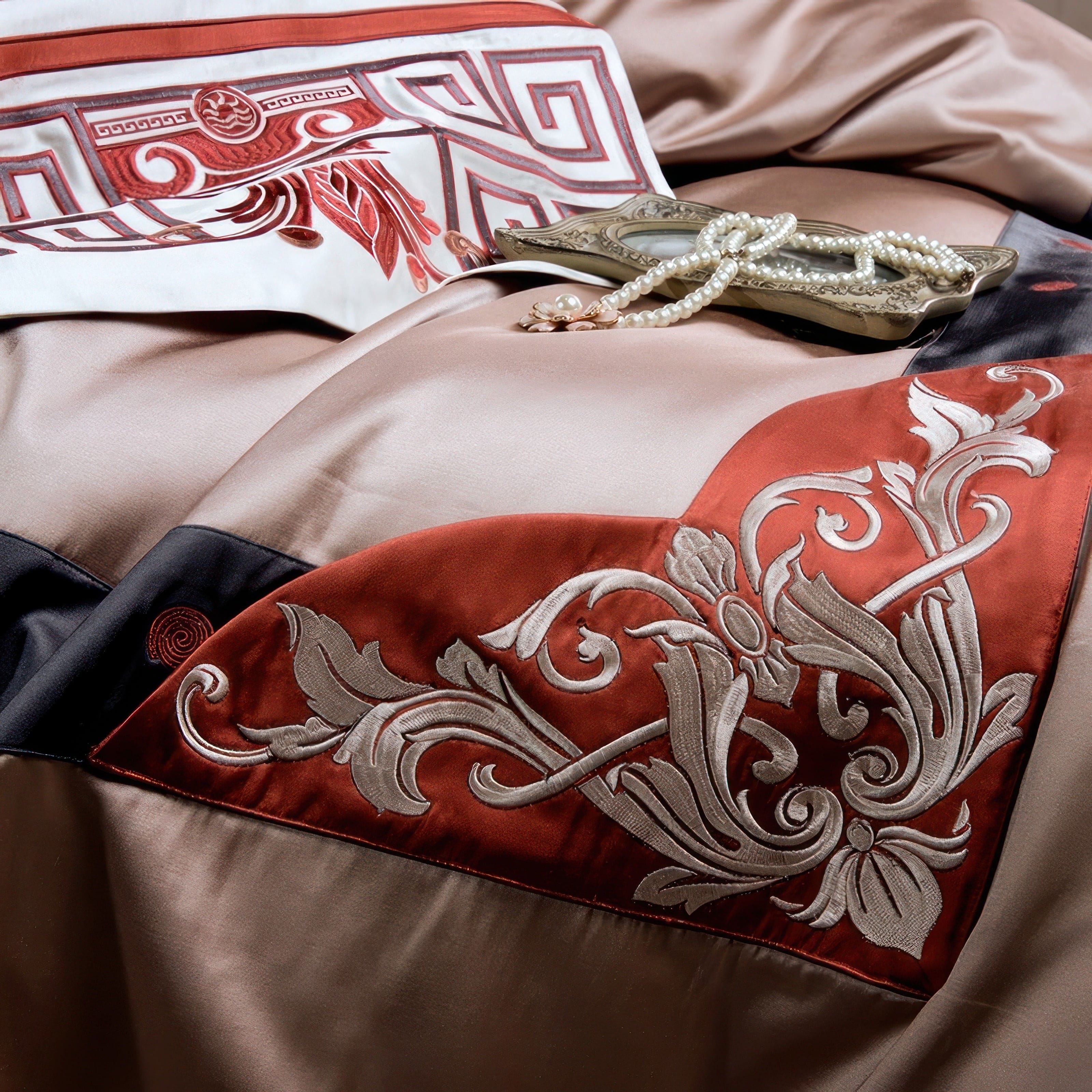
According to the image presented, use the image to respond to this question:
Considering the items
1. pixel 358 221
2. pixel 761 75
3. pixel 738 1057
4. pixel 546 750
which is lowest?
pixel 738 1057

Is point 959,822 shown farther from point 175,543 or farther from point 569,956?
point 175,543

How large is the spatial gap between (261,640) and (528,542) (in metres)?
0.12

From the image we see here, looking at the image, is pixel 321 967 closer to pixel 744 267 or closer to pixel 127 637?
pixel 127 637

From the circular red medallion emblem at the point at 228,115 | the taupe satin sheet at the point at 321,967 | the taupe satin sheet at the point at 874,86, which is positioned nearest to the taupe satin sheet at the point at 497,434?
the taupe satin sheet at the point at 321,967

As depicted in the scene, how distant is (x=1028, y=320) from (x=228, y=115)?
0.56m

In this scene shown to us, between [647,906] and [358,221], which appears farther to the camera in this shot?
[358,221]

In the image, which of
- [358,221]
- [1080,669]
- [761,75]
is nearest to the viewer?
[1080,669]

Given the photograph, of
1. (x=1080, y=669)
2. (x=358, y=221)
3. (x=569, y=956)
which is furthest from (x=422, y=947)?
(x=358, y=221)

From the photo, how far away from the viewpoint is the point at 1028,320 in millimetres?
593

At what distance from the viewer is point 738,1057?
42 cm

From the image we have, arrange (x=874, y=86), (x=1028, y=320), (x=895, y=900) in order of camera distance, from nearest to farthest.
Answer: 1. (x=895, y=900)
2. (x=1028, y=320)
3. (x=874, y=86)

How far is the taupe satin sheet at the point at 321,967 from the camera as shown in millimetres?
424

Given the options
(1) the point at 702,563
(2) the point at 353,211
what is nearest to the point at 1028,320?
(1) the point at 702,563

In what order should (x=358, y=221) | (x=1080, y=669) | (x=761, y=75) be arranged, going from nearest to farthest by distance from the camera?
(x=1080, y=669) → (x=358, y=221) → (x=761, y=75)
